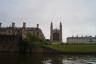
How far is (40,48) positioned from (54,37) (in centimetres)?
4730

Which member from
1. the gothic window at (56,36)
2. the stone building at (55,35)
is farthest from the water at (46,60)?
the gothic window at (56,36)

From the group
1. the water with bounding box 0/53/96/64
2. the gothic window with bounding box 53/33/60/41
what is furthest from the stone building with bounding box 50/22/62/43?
the water with bounding box 0/53/96/64

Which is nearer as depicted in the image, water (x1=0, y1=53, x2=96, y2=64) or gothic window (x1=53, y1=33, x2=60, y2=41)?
water (x1=0, y1=53, x2=96, y2=64)

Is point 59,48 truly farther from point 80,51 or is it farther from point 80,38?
point 80,38

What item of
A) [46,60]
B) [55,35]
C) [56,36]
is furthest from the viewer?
[55,35]

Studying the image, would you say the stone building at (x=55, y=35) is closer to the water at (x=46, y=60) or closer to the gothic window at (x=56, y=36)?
the gothic window at (x=56, y=36)

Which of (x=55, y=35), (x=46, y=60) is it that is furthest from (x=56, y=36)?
(x=46, y=60)

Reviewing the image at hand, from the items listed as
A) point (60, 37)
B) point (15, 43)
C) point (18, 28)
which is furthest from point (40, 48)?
point (60, 37)

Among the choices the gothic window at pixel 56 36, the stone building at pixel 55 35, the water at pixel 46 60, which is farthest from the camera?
the gothic window at pixel 56 36

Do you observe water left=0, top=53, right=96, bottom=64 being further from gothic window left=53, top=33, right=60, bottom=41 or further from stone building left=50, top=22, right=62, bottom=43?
gothic window left=53, top=33, right=60, bottom=41

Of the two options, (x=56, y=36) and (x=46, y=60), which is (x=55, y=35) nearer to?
(x=56, y=36)

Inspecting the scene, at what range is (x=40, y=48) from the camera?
76.0 m

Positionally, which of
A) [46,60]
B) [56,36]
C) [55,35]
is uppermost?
[55,35]

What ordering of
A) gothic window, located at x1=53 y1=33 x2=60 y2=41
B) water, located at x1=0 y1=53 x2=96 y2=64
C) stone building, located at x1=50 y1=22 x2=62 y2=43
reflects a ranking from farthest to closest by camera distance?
1. gothic window, located at x1=53 y1=33 x2=60 y2=41
2. stone building, located at x1=50 y1=22 x2=62 y2=43
3. water, located at x1=0 y1=53 x2=96 y2=64
